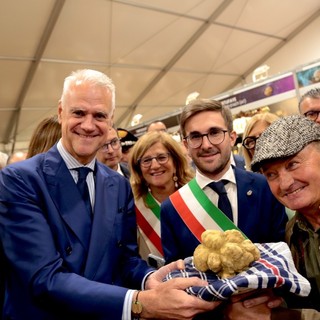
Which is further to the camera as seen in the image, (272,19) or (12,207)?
(272,19)

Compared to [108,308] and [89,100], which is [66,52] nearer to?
[89,100]

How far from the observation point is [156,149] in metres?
2.44

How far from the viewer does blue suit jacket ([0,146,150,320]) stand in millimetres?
1249

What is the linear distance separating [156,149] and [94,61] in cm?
683

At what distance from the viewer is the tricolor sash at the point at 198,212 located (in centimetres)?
172

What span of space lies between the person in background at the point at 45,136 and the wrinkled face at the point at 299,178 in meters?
1.32

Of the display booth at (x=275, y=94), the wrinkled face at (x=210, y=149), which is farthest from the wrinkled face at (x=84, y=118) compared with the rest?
the display booth at (x=275, y=94)

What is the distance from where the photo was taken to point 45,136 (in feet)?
7.11

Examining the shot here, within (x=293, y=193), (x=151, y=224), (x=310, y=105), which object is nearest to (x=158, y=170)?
(x=151, y=224)

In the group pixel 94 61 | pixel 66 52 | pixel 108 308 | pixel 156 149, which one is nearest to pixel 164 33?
pixel 94 61

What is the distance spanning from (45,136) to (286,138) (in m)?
1.46

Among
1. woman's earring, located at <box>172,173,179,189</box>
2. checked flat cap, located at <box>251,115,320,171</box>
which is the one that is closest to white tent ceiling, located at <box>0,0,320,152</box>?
woman's earring, located at <box>172,173,179,189</box>

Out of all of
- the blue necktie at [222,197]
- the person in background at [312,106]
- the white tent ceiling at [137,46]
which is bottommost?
the blue necktie at [222,197]

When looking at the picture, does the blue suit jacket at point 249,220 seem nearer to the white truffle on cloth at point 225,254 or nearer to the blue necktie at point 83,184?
the blue necktie at point 83,184
